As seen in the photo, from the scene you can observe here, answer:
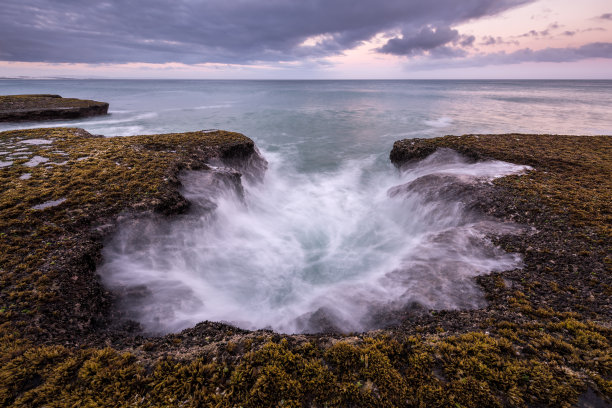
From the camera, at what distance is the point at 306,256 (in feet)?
35.8

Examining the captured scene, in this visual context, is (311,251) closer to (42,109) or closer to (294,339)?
(294,339)

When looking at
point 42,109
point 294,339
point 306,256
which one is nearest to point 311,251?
point 306,256

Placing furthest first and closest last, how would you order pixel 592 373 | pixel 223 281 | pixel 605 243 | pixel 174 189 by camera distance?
pixel 174 189 < pixel 223 281 < pixel 605 243 < pixel 592 373

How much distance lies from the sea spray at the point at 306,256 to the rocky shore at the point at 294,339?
58 centimetres

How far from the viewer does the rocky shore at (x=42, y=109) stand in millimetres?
28312

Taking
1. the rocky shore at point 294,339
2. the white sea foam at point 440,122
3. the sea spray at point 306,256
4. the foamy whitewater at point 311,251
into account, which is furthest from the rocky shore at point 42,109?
the white sea foam at point 440,122

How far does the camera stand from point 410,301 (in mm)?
6746

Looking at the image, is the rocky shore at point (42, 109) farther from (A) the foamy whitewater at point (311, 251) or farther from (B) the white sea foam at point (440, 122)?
(B) the white sea foam at point (440, 122)

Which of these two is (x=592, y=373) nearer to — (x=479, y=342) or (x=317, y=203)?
(x=479, y=342)

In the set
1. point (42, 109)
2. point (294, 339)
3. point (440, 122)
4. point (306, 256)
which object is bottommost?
point (306, 256)

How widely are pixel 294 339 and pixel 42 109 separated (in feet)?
144

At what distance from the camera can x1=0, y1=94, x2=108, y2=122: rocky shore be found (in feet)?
92.9

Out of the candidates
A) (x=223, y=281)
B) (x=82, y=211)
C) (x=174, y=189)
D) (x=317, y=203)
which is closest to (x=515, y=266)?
(x=223, y=281)

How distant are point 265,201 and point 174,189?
19.4 ft
